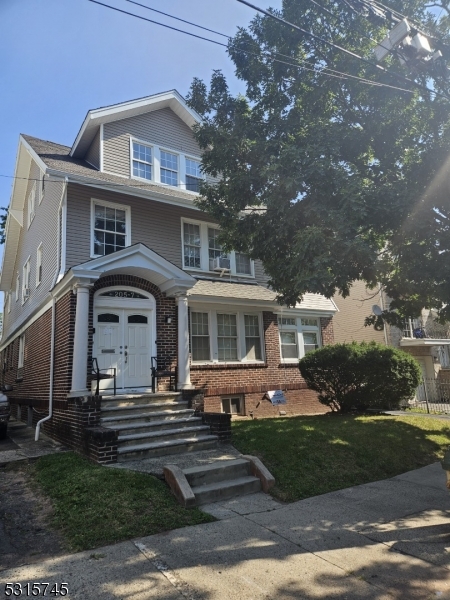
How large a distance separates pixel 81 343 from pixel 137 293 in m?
2.26

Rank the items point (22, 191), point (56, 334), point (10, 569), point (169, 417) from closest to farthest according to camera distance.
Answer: point (10, 569)
point (169, 417)
point (56, 334)
point (22, 191)

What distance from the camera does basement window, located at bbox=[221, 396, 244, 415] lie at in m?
13.1

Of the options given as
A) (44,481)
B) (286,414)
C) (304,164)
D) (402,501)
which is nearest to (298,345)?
(286,414)

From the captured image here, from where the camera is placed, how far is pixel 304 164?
340 inches

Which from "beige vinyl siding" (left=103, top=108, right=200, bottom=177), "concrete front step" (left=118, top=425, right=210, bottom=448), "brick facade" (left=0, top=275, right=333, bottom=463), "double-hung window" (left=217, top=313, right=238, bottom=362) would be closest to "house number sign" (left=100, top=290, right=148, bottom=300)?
"brick facade" (left=0, top=275, right=333, bottom=463)

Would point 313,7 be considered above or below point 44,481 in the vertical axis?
above

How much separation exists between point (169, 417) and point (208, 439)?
3.73 ft

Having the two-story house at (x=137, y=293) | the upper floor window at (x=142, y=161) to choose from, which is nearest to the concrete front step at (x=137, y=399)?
the two-story house at (x=137, y=293)

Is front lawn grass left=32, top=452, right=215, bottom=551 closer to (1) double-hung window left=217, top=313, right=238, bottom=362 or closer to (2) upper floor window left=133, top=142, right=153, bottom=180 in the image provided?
(1) double-hung window left=217, top=313, right=238, bottom=362

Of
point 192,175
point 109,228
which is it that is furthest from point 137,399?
point 192,175

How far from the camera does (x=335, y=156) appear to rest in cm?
934

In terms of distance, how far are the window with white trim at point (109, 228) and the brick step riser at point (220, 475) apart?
7.11 meters

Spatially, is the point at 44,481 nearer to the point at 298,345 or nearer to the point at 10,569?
the point at 10,569

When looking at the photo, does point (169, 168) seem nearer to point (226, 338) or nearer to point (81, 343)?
point (226, 338)
